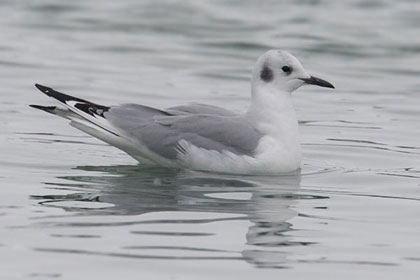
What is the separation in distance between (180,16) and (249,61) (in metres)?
3.64

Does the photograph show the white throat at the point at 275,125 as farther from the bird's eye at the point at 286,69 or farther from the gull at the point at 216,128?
the bird's eye at the point at 286,69

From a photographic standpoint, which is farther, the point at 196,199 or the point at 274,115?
the point at 274,115

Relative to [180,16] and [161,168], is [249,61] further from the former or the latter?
[161,168]

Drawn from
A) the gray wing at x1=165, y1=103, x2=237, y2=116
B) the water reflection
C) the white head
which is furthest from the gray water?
the white head

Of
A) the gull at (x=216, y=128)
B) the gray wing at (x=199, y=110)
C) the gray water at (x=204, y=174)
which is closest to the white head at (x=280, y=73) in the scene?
the gull at (x=216, y=128)

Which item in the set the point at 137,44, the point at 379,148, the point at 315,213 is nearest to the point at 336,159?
the point at 379,148

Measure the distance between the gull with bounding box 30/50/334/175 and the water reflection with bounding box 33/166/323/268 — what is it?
0.12 metres

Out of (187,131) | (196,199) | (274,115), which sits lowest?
(196,199)

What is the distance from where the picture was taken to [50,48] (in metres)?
17.8

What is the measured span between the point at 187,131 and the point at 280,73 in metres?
0.95

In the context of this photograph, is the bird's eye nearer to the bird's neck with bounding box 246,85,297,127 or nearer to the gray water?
the bird's neck with bounding box 246,85,297,127

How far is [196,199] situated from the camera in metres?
8.80

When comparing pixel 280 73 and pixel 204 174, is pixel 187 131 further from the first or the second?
pixel 280 73

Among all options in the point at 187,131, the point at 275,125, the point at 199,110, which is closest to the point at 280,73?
the point at 275,125
